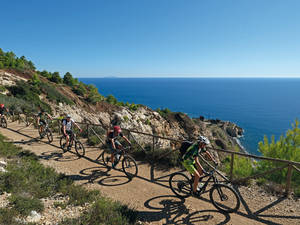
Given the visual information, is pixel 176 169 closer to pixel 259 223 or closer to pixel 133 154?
pixel 133 154

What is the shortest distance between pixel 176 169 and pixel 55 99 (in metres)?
27.1

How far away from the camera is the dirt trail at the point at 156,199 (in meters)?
5.21

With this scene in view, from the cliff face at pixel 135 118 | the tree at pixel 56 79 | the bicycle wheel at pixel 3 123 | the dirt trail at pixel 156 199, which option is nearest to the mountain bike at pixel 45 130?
the dirt trail at pixel 156 199

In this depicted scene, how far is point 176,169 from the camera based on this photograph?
27.6 ft

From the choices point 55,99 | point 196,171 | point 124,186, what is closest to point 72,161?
Answer: point 124,186

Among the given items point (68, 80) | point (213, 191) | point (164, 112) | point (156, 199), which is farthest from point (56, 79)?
point (213, 191)

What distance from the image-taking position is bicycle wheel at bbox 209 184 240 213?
5289 millimetres

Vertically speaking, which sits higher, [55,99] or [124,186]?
[55,99]

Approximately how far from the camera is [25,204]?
4.72 m

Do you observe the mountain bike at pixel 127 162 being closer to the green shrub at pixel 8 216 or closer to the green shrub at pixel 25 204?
the green shrub at pixel 25 204

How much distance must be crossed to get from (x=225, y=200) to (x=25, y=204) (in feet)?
17.7

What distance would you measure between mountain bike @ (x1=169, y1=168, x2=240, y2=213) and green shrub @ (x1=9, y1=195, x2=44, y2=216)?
3.89 meters

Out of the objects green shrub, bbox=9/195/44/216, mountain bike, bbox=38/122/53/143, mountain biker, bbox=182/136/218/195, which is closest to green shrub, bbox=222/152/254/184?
mountain biker, bbox=182/136/218/195

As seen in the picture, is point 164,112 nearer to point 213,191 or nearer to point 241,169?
point 241,169
